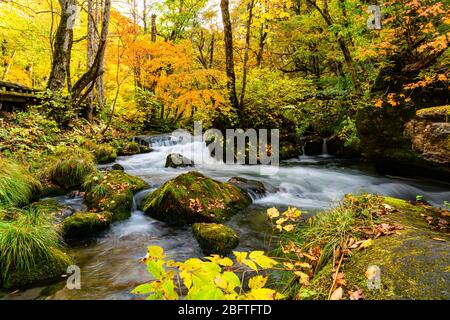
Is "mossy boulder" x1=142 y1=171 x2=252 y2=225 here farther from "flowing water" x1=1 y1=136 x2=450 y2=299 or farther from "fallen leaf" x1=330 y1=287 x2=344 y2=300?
"fallen leaf" x1=330 y1=287 x2=344 y2=300

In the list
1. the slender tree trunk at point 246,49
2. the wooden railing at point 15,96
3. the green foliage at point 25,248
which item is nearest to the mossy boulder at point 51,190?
the green foliage at point 25,248

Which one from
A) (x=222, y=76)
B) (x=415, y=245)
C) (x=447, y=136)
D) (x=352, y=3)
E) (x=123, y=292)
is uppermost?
(x=352, y=3)

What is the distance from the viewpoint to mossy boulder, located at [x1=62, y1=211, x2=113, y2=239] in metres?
4.68

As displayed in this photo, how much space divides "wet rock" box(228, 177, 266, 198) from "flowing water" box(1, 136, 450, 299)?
18 centimetres

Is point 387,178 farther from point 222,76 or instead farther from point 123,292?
point 123,292

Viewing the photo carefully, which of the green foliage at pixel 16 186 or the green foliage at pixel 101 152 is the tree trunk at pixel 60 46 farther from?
the green foliage at pixel 16 186

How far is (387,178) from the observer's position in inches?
365

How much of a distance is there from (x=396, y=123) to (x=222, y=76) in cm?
623

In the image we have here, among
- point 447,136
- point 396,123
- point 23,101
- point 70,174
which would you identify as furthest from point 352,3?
point 23,101

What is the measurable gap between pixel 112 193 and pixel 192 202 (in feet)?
6.01

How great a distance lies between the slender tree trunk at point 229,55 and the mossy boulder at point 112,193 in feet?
19.4

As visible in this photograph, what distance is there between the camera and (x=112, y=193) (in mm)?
6004

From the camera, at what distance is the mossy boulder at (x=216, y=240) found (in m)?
4.43
